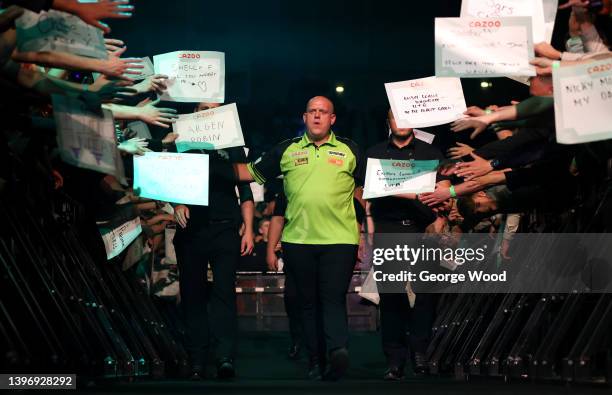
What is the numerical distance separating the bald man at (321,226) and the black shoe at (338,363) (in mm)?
70

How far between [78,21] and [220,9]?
6.47 metres

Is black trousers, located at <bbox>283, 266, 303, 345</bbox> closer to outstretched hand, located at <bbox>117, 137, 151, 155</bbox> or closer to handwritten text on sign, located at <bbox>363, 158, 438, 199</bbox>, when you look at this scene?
handwritten text on sign, located at <bbox>363, 158, 438, 199</bbox>

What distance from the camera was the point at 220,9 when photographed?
486 inches

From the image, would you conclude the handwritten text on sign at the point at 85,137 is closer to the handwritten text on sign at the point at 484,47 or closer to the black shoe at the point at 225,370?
the black shoe at the point at 225,370

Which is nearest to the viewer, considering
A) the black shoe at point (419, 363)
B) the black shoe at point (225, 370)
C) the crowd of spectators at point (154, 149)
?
the crowd of spectators at point (154, 149)

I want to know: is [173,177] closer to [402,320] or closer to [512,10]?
[402,320]

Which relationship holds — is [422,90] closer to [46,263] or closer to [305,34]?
[46,263]

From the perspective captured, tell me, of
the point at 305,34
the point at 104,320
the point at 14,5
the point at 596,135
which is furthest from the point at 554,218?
the point at 305,34

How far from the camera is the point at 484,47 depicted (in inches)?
Result: 267

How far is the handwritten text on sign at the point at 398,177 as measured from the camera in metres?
8.01

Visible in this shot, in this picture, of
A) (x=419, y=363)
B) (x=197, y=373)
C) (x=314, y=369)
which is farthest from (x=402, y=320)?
(x=197, y=373)

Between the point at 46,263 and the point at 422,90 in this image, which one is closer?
the point at 46,263

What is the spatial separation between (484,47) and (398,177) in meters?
1.53

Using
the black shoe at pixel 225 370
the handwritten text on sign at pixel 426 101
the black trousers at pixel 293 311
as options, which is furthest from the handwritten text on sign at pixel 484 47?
the black trousers at pixel 293 311
